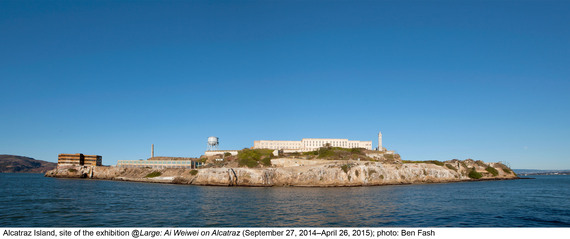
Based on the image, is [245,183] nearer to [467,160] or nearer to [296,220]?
[296,220]

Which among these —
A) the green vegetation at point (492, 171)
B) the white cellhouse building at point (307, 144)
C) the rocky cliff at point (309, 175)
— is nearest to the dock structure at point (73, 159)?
the rocky cliff at point (309, 175)

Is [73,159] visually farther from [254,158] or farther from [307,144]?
[307,144]

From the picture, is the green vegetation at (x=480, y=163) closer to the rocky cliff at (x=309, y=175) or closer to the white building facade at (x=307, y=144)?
the rocky cliff at (x=309, y=175)

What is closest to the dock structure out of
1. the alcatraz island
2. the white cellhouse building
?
the alcatraz island

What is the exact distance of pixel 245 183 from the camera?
339 ft

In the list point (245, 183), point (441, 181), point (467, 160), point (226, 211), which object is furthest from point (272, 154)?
point (226, 211)

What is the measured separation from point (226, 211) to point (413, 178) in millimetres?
92421

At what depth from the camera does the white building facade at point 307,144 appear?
184750 mm

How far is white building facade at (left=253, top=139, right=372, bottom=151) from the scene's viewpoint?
185 m

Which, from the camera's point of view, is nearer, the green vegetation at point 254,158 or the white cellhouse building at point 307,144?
the green vegetation at point 254,158

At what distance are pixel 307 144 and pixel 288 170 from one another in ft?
266

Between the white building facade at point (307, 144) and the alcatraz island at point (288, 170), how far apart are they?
0.56 metres

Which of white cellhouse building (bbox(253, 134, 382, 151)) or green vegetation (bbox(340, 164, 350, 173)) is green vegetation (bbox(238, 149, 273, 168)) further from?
green vegetation (bbox(340, 164, 350, 173))

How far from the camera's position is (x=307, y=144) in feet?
614
